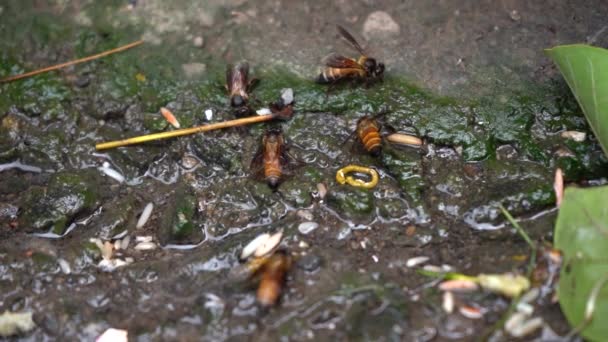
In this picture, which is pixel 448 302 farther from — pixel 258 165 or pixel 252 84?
pixel 252 84

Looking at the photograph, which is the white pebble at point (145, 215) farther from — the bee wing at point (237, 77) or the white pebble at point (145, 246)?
the bee wing at point (237, 77)

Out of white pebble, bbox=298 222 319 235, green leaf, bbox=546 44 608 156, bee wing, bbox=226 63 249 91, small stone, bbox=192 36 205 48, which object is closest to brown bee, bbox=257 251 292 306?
white pebble, bbox=298 222 319 235

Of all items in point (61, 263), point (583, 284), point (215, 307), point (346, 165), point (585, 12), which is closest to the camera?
point (583, 284)

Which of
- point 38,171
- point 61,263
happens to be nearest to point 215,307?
point 61,263

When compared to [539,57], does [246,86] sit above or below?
below

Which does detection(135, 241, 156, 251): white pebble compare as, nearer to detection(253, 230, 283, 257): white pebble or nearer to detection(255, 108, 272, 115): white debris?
detection(253, 230, 283, 257): white pebble


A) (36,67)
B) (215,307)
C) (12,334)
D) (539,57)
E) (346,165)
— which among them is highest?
(539,57)

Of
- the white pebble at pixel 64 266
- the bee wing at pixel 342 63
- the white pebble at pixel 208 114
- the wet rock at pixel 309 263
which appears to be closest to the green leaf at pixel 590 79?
the bee wing at pixel 342 63

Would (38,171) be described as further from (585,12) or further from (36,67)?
(585,12)
